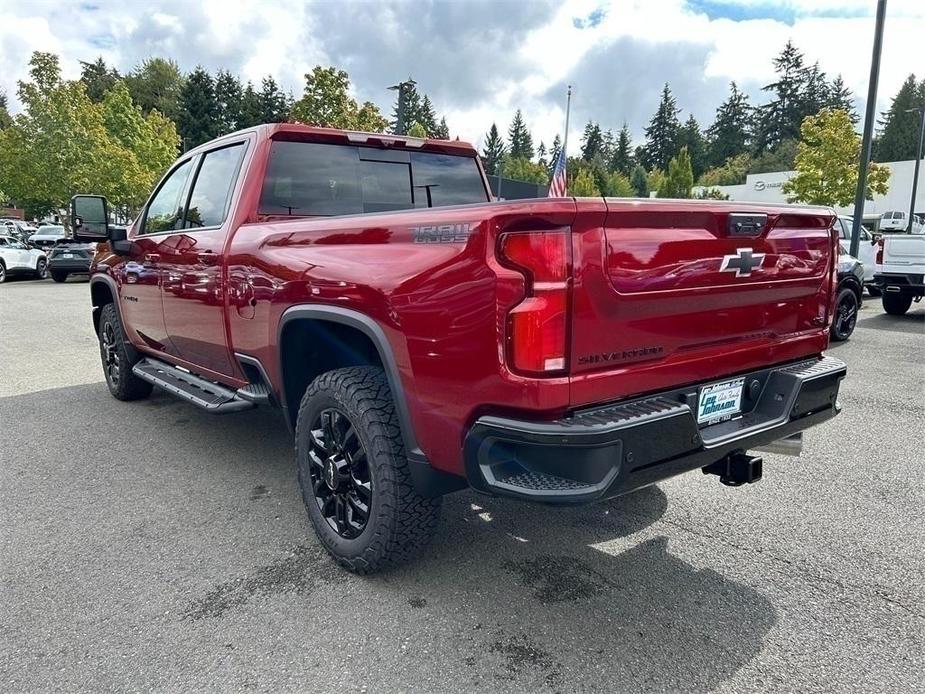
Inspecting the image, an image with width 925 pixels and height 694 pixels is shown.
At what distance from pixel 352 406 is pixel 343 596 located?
775 millimetres

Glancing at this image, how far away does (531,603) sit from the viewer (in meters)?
2.63

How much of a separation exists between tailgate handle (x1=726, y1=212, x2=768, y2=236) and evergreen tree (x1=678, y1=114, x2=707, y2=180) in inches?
3977

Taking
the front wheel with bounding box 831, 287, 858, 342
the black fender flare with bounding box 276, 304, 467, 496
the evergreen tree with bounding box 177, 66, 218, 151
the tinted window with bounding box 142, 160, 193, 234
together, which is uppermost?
the evergreen tree with bounding box 177, 66, 218, 151

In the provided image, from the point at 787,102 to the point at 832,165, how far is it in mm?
76187

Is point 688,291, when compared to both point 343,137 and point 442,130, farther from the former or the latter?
point 442,130

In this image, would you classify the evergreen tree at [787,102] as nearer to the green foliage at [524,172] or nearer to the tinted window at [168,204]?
the green foliage at [524,172]

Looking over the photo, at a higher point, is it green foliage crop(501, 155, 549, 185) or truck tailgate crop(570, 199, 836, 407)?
green foliage crop(501, 155, 549, 185)

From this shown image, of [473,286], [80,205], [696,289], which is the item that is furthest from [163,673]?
[80,205]

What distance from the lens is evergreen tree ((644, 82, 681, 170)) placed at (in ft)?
325

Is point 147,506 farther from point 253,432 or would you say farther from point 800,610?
point 800,610

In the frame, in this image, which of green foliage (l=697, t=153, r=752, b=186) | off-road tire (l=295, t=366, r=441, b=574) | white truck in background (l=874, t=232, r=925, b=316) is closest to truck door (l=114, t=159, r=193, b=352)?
off-road tire (l=295, t=366, r=441, b=574)

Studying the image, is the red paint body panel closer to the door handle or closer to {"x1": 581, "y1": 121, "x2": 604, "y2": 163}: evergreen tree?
the door handle

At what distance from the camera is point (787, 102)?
90875 mm

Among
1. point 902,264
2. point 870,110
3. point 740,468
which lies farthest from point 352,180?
point 870,110
